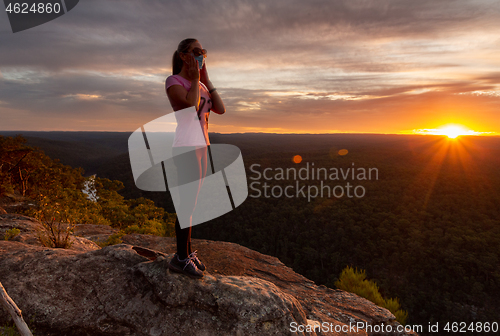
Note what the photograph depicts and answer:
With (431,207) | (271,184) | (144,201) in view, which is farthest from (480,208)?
(144,201)

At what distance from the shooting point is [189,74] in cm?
241

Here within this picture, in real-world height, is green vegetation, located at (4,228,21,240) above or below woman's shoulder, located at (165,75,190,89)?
below

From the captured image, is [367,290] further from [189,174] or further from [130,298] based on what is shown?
[189,174]

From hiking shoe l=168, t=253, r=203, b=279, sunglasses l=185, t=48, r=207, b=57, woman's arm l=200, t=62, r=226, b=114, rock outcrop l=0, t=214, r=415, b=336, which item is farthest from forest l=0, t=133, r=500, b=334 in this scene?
sunglasses l=185, t=48, r=207, b=57

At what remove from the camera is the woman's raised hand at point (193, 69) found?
→ 7.88ft

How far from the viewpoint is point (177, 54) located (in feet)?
8.54

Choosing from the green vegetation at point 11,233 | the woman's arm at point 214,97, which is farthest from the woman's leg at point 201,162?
the green vegetation at point 11,233

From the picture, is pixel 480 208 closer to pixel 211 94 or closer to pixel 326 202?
pixel 326 202

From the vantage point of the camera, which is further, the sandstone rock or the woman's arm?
the woman's arm

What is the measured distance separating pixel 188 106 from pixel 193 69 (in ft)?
1.14

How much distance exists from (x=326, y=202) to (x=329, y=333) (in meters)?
88.7
